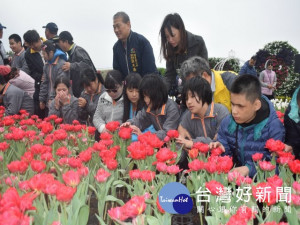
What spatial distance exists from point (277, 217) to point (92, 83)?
3026mm

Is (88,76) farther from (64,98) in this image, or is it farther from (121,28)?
(121,28)

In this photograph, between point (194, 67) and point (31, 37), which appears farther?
point (31, 37)

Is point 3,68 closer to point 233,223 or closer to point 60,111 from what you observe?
point 60,111

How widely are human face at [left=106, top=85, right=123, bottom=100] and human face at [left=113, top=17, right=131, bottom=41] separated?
2.23ft

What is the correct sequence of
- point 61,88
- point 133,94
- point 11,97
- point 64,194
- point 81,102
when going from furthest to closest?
point 11,97
point 61,88
point 81,102
point 133,94
point 64,194

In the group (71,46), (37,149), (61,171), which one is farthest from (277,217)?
(71,46)

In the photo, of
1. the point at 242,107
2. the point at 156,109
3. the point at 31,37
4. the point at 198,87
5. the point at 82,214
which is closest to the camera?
the point at 82,214

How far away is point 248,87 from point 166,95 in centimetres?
111

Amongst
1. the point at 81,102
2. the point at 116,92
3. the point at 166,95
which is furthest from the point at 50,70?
the point at 166,95

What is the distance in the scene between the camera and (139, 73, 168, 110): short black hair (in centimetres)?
301

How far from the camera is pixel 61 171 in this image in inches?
82.2

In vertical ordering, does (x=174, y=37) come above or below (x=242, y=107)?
above

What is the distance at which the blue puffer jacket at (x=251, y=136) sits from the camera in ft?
7.47

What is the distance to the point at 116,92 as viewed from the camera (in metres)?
3.69
